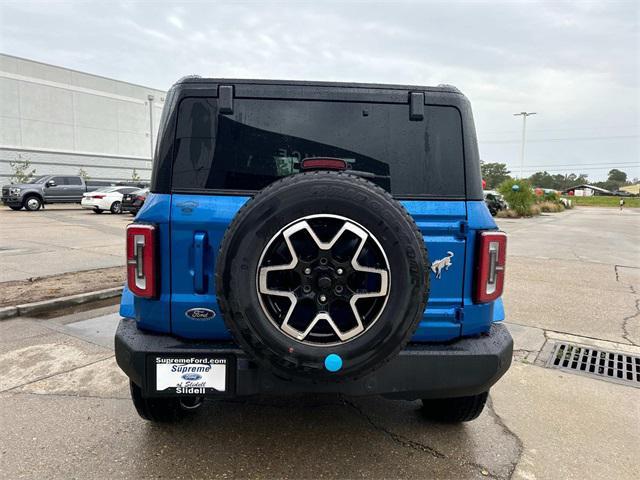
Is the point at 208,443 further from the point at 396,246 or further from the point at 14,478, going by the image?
the point at 396,246

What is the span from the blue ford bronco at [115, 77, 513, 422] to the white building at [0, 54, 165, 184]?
39.0 meters

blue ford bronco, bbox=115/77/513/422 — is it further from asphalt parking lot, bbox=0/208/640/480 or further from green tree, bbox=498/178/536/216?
green tree, bbox=498/178/536/216

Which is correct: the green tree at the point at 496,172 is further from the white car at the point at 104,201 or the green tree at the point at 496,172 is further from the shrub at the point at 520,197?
the white car at the point at 104,201

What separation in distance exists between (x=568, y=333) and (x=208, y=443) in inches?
175

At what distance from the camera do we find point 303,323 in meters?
2.20

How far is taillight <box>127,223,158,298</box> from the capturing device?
2396 mm

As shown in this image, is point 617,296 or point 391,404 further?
point 617,296

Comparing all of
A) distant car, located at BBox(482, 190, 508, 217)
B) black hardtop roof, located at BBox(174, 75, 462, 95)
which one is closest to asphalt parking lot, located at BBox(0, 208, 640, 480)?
black hardtop roof, located at BBox(174, 75, 462, 95)

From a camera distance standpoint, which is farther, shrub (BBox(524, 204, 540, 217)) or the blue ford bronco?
shrub (BBox(524, 204, 540, 217))

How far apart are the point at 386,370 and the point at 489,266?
2.62 ft

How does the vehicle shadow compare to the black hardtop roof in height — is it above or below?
below

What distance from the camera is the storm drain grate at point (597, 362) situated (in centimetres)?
420

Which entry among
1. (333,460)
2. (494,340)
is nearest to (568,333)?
(494,340)

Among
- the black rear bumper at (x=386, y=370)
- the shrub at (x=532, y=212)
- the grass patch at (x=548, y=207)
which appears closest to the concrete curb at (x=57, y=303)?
the black rear bumper at (x=386, y=370)
